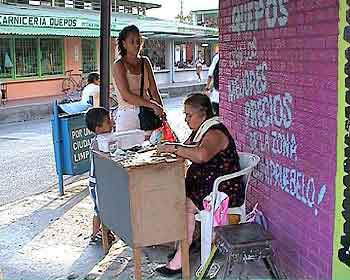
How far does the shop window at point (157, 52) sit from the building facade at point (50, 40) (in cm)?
21

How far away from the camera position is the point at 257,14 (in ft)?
15.1

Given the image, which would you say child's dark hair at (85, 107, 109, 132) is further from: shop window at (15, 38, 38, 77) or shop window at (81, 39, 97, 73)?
shop window at (81, 39, 97, 73)

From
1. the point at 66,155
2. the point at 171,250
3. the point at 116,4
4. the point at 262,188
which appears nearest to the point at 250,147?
the point at 262,188

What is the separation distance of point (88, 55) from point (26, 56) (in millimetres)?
3573

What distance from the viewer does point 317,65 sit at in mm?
3383

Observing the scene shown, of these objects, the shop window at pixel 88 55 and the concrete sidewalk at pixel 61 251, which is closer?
the concrete sidewalk at pixel 61 251

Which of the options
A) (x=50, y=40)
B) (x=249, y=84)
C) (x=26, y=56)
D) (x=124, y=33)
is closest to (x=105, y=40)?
(x=124, y=33)

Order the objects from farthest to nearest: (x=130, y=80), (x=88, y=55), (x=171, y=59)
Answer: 1. (x=171, y=59)
2. (x=88, y=55)
3. (x=130, y=80)

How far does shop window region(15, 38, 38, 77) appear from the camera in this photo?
1970cm

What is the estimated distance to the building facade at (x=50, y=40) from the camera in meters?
18.3

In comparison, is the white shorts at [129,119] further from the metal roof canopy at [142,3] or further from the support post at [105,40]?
the metal roof canopy at [142,3]

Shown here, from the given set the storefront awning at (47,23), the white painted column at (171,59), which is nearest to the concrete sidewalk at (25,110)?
the storefront awning at (47,23)

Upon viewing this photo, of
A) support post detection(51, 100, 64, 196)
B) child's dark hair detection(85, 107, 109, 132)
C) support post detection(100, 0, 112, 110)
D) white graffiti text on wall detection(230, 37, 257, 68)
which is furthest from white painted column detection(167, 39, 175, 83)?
child's dark hair detection(85, 107, 109, 132)

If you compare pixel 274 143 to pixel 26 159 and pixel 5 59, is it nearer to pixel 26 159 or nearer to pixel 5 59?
pixel 26 159
